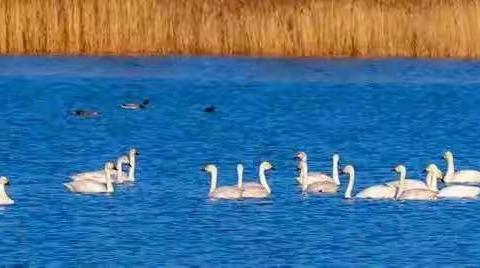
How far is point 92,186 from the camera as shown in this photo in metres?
19.7

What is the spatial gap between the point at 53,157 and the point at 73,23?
7.78 meters

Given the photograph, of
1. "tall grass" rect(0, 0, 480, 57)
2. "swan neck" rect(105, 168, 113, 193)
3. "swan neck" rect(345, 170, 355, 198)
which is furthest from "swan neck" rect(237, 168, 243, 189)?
"tall grass" rect(0, 0, 480, 57)

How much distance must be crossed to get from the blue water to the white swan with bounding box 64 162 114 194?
11 cm

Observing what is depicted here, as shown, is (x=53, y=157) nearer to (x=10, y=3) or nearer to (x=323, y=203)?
(x=323, y=203)

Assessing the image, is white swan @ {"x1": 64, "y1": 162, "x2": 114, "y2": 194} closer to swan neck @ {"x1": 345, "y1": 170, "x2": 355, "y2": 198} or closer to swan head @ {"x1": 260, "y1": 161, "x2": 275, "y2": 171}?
swan head @ {"x1": 260, "y1": 161, "x2": 275, "y2": 171}

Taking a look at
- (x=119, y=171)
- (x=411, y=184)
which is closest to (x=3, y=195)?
(x=119, y=171)

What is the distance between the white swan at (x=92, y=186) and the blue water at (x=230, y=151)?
106mm

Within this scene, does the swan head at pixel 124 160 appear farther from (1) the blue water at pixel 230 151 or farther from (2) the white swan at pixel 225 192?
(2) the white swan at pixel 225 192

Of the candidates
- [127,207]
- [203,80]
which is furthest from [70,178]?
[203,80]

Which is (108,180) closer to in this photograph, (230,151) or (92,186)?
(92,186)

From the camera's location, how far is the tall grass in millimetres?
29969

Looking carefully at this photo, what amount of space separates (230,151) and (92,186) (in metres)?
4.02

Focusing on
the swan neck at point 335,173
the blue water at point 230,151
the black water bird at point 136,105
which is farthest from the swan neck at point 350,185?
the black water bird at point 136,105

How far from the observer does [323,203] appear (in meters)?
19.4
